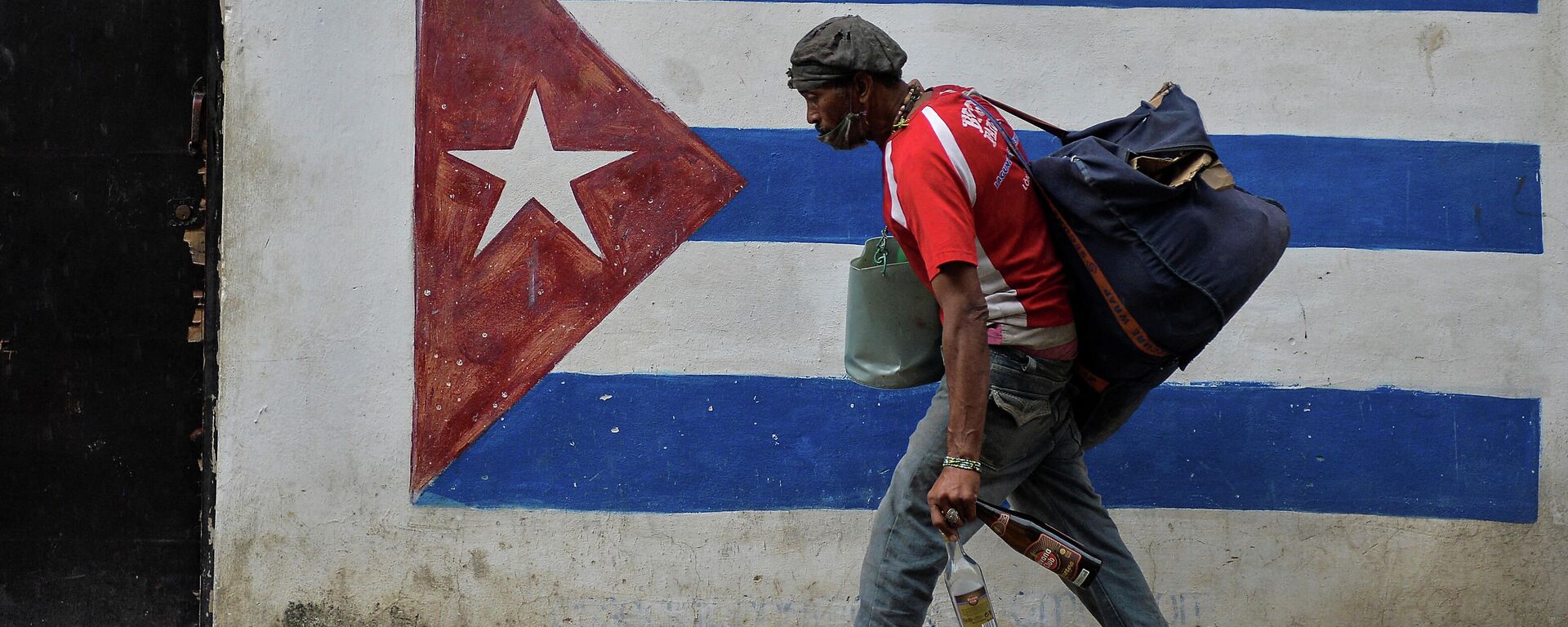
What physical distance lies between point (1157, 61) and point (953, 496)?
177 centimetres

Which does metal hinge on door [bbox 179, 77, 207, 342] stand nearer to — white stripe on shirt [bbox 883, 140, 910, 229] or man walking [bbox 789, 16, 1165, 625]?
man walking [bbox 789, 16, 1165, 625]

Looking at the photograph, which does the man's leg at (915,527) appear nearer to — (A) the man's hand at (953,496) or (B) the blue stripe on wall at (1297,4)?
(A) the man's hand at (953,496)

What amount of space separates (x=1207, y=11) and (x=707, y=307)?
1706 mm

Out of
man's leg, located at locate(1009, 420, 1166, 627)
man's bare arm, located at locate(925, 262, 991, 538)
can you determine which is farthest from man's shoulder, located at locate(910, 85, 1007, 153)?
man's leg, located at locate(1009, 420, 1166, 627)

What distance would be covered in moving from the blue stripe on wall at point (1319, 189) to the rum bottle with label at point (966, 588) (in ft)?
4.32

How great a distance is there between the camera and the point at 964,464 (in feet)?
7.39

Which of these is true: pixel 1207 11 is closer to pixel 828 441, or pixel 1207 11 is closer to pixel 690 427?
pixel 828 441

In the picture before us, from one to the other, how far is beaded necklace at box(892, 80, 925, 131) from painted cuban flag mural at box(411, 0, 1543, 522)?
0.99 metres

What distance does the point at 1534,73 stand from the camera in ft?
11.0

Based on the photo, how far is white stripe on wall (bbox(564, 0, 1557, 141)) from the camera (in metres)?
3.38

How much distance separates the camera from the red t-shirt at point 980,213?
219 cm

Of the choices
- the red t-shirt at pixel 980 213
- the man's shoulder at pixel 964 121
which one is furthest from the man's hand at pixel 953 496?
the man's shoulder at pixel 964 121

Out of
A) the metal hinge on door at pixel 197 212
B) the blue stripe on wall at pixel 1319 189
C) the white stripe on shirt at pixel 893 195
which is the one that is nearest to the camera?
the white stripe on shirt at pixel 893 195

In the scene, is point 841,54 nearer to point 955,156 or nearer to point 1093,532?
point 955,156
